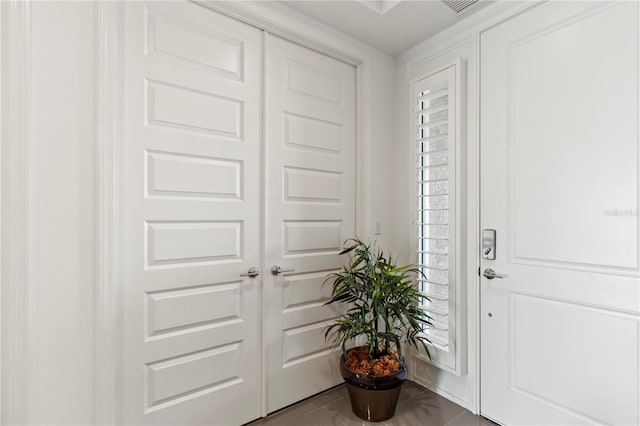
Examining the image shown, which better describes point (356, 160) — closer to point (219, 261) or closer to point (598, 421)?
point (219, 261)

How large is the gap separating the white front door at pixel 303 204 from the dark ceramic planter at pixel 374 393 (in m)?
0.37

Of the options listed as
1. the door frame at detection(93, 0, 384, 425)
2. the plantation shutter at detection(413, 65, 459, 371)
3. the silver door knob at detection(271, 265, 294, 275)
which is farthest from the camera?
the plantation shutter at detection(413, 65, 459, 371)

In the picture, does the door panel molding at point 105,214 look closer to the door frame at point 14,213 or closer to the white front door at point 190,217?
the white front door at point 190,217

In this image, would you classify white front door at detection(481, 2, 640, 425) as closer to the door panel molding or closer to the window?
the window

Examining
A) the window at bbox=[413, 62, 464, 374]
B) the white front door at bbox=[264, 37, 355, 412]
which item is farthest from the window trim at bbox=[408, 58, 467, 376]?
the white front door at bbox=[264, 37, 355, 412]

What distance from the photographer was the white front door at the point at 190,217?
5.23 ft

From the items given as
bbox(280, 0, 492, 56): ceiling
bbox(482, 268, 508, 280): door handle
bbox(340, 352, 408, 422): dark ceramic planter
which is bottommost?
bbox(340, 352, 408, 422): dark ceramic planter

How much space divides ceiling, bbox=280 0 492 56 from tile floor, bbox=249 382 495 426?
2.47 metres

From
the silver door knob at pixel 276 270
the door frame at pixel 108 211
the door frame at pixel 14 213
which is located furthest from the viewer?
the silver door knob at pixel 276 270

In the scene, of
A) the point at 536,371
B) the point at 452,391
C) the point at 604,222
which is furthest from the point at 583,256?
the point at 452,391

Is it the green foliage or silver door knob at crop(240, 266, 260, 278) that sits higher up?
silver door knob at crop(240, 266, 260, 278)

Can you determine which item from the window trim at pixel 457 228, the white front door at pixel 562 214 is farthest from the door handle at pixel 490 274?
the window trim at pixel 457 228

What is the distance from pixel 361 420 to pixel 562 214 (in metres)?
1.61

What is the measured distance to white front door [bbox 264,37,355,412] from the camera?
2043 mm
